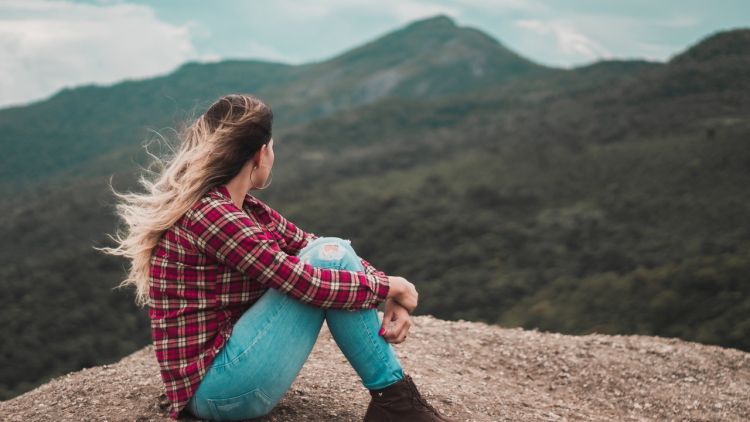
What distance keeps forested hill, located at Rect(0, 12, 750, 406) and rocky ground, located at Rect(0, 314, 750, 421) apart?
64.5 inches

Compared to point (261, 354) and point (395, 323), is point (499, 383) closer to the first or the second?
point (395, 323)

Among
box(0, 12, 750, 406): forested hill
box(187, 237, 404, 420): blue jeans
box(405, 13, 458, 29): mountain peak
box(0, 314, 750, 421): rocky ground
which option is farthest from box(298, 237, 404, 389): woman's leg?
box(405, 13, 458, 29): mountain peak

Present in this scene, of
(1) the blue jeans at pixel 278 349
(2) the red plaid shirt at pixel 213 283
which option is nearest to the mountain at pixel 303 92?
(1) the blue jeans at pixel 278 349

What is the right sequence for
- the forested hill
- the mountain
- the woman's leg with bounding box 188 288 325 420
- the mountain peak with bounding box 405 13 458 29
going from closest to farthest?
the woman's leg with bounding box 188 288 325 420 → the forested hill → the mountain → the mountain peak with bounding box 405 13 458 29

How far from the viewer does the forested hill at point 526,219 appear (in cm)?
2445

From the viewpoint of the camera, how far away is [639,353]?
5883mm

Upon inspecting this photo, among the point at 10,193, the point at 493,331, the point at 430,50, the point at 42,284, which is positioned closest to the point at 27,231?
the point at 42,284

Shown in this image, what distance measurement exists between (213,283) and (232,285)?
9cm

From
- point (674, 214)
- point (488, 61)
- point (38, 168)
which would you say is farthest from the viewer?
point (488, 61)

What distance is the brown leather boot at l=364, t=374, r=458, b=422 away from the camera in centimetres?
299

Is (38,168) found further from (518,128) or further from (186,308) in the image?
(186,308)

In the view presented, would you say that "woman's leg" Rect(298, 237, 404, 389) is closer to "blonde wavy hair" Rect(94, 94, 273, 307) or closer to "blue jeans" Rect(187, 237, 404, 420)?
"blue jeans" Rect(187, 237, 404, 420)

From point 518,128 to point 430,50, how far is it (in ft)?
355

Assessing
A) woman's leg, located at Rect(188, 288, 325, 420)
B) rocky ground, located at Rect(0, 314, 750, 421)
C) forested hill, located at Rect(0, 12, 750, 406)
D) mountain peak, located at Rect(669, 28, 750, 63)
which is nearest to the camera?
woman's leg, located at Rect(188, 288, 325, 420)
